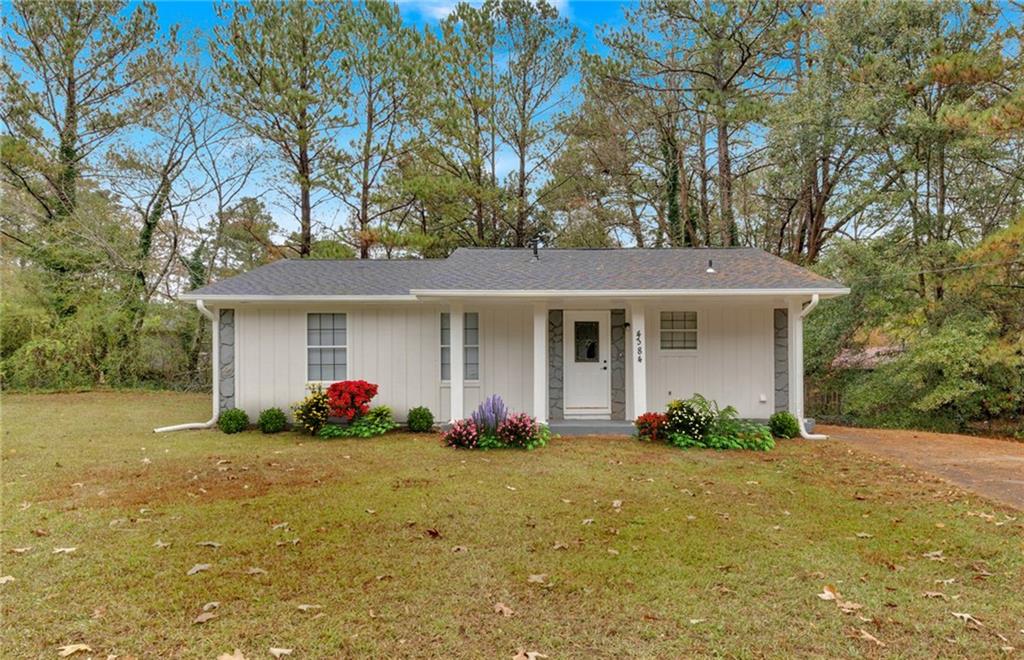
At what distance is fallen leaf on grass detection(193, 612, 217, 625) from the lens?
9.34 ft

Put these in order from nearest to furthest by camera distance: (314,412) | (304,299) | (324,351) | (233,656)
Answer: (233,656) < (314,412) < (304,299) < (324,351)

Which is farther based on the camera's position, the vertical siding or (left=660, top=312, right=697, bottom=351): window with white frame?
(left=660, top=312, right=697, bottom=351): window with white frame

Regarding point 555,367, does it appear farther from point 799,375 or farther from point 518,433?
point 799,375

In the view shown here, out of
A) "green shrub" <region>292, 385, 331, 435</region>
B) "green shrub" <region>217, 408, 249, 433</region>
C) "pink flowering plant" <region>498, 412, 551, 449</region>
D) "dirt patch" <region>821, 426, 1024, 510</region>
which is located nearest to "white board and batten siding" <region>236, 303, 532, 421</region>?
"green shrub" <region>217, 408, 249, 433</region>

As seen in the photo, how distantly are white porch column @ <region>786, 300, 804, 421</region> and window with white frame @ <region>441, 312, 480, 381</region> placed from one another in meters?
5.31

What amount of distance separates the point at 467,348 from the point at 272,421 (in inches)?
133

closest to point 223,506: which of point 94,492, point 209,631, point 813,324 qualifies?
point 94,492

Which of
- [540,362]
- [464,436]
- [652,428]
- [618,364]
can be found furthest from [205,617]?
[618,364]

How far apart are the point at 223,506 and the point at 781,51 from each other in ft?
54.6

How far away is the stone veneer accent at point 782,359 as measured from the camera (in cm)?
905

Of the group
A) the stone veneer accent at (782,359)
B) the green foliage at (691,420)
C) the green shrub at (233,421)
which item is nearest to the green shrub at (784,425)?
the stone veneer accent at (782,359)

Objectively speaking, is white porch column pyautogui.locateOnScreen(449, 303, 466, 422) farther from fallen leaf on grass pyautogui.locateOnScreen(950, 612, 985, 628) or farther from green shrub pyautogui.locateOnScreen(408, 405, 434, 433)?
fallen leaf on grass pyautogui.locateOnScreen(950, 612, 985, 628)

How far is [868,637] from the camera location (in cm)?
274

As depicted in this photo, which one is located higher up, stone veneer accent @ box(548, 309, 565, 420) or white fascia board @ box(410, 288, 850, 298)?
white fascia board @ box(410, 288, 850, 298)
